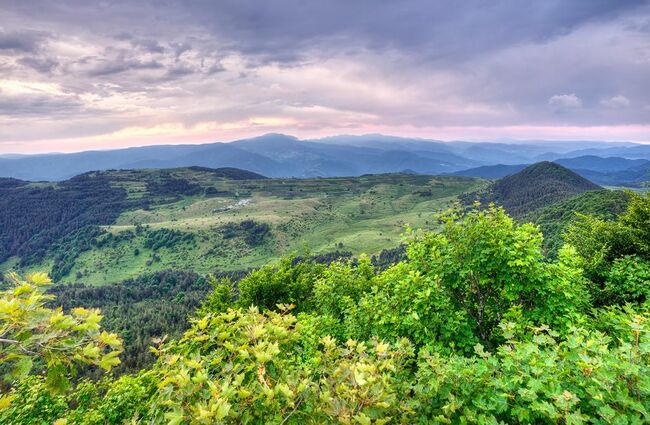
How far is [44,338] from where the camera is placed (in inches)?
178

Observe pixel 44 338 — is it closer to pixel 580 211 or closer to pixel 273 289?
pixel 273 289

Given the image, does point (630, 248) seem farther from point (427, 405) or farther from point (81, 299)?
point (81, 299)

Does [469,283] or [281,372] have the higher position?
[281,372]

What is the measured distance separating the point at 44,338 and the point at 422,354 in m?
7.33

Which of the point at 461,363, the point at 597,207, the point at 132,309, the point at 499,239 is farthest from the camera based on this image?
the point at 132,309

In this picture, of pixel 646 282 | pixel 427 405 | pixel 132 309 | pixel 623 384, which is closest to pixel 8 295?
pixel 427 405

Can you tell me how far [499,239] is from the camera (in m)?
11.4

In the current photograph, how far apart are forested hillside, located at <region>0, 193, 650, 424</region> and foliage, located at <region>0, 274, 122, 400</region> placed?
0.08ft

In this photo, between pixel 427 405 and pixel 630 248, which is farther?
pixel 630 248

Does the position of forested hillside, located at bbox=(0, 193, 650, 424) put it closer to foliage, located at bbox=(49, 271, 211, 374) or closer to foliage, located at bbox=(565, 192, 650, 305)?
foliage, located at bbox=(565, 192, 650, 305)

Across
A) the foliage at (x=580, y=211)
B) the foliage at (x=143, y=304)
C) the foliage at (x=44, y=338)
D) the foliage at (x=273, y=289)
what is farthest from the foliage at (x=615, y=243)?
the foliage at (x=143, y=304)

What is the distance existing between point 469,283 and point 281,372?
940cm

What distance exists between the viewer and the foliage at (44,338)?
4441 millimetres

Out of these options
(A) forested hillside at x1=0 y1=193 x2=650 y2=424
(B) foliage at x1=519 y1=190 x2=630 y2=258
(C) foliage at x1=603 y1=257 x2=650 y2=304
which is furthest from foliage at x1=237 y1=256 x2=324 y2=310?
(B) foliage at x1=519 y1=190 x2=630 y2=258
